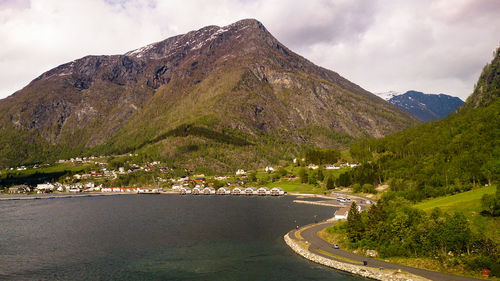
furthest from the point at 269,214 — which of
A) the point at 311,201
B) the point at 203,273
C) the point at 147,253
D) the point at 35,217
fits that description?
the point at 35,217

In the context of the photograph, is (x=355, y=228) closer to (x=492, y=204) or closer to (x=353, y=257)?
(x=353, y=257)

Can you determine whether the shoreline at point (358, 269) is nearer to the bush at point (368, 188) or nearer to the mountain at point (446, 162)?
the mountain at point (446, 162)

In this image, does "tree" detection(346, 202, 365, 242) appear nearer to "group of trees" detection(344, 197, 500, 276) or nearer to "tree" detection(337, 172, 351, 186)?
"group of trees" detection(344, 197, 500, 276)

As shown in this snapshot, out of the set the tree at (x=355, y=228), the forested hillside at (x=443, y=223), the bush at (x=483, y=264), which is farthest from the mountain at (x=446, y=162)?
the tree at (x=355, y=228)

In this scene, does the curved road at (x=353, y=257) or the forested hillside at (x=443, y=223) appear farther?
the forested hillside at (x=443, y=223)

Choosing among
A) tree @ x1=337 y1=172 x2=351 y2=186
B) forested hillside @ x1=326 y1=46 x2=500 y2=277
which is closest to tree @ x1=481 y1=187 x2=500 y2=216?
Result: forested hillside @ x1=326 y1=46 x2=500 y2=277

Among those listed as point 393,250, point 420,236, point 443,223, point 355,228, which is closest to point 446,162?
point 355,228
